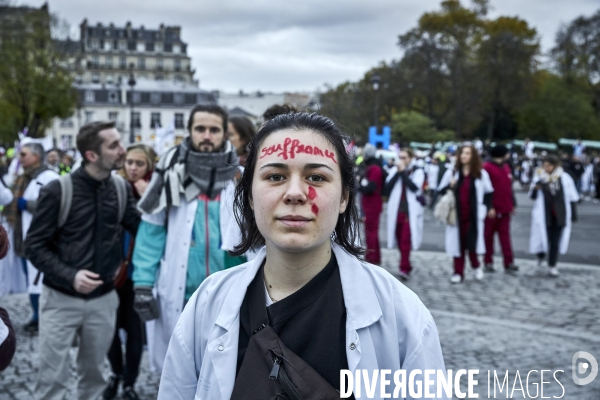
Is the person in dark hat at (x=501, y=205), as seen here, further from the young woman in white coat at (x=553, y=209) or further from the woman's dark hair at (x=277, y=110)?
the woman's dark hair at (x=277, y=110)

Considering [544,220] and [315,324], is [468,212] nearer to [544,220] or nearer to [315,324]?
[544,220]

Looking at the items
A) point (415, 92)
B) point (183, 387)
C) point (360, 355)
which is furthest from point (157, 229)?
point (415, 92)

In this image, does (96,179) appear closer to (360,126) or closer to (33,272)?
(33,272)

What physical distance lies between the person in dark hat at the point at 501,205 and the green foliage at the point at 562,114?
42021mm

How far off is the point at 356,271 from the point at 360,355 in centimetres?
28

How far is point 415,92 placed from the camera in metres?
53.5

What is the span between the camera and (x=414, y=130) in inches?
1874

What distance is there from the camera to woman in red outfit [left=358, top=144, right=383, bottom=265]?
1062 centimetres

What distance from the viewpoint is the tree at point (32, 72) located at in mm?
38469

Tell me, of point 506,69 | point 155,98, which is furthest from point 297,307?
point 155,98

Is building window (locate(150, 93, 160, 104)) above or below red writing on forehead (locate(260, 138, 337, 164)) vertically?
above

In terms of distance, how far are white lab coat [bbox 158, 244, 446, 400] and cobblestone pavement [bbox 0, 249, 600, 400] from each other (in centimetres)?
351

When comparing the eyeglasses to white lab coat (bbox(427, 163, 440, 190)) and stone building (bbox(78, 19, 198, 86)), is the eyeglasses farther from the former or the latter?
stone building (bbox(78, 19, 198, 86))

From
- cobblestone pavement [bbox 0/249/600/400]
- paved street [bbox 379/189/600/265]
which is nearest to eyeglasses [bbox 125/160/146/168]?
cobblestone pavement [bbox 0/249/600/400]
